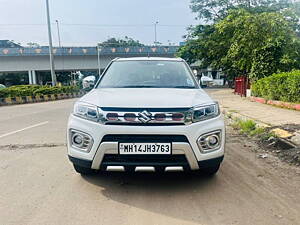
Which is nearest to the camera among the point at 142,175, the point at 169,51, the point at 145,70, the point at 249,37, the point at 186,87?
the point at 142,175

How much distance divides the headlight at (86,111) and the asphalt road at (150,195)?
932 mm

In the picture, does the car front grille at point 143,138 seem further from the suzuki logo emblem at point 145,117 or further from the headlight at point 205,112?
the headlight at point 205,112

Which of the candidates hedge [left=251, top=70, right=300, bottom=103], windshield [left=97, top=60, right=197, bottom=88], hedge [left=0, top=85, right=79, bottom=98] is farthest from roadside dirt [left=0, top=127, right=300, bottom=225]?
hedge [left=0, top=85, right=79, bottom=98]

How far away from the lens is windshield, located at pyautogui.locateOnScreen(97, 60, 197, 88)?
4.25m

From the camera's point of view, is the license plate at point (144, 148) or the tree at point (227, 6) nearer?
the license plate at point (144, 148)

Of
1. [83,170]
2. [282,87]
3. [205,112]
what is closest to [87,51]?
[282,87]

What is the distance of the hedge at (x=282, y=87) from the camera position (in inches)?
380

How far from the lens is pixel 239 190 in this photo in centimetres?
341

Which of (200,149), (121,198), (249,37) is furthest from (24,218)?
(249,37)

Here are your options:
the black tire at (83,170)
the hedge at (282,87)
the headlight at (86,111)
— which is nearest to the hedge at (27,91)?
the hedge at (282,87)

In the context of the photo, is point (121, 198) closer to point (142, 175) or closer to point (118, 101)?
point (142, 175)

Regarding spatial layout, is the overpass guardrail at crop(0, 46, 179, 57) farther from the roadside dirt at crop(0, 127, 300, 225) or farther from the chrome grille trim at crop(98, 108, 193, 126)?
the chrome grille trim at crop(98, 108, 193, 126)

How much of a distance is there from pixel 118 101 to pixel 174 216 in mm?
1379

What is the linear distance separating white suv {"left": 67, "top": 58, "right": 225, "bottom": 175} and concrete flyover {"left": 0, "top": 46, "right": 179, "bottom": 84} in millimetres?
38507
